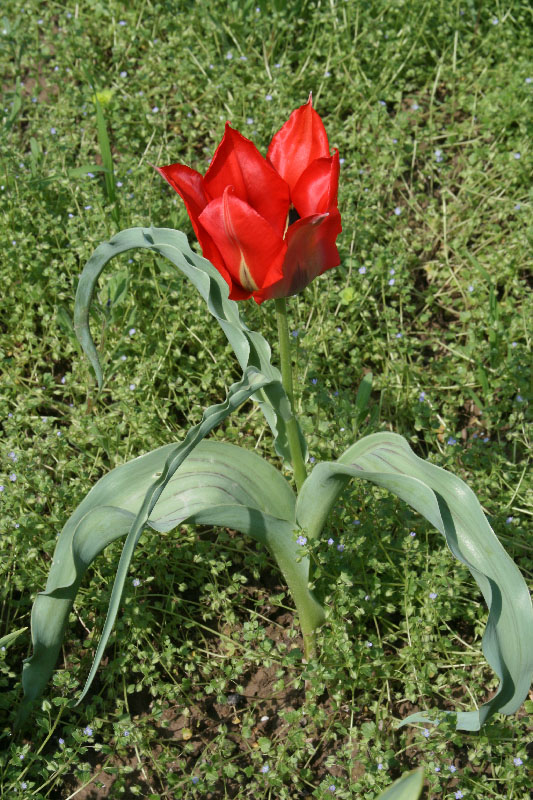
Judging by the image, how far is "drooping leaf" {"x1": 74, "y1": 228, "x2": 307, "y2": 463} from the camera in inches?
64.4

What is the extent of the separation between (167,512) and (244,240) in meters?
0.62

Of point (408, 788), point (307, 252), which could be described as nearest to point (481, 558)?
point (408, 788)

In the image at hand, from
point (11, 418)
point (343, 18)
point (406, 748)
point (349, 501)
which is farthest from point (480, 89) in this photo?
point (406, 748)

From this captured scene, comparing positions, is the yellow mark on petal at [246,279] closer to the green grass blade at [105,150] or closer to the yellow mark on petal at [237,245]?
the yellow mark on petal at [237,245]

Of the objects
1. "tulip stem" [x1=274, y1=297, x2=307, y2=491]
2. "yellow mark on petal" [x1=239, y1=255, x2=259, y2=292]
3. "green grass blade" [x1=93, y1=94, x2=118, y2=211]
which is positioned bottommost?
"tulip stem" [x1=274, y1=297, x2=307, y2=491]

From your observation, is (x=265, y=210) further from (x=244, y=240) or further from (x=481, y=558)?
(x=481, y=558)

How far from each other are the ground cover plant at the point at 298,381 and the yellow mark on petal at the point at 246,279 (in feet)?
2.35

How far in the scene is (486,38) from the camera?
135 inches

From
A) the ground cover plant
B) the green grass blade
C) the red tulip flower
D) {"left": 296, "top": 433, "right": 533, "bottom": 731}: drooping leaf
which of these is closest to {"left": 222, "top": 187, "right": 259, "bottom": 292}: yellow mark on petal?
the red tulip flower

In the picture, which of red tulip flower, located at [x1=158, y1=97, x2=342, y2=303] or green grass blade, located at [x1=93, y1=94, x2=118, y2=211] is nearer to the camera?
red tulip flower, located at [x1=158, y1=97, x2=342, y2=303]

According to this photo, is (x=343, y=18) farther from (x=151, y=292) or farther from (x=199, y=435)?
(x=199, y=435)

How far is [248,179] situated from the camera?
142 cm

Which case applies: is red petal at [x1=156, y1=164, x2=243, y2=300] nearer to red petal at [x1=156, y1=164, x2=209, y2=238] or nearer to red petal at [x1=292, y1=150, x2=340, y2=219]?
red petal at [x1=156, y1=164, x2=209, y2=238]

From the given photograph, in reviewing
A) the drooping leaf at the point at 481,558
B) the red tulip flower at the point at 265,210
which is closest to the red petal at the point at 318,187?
the red tulip flower at the point at 265,210
